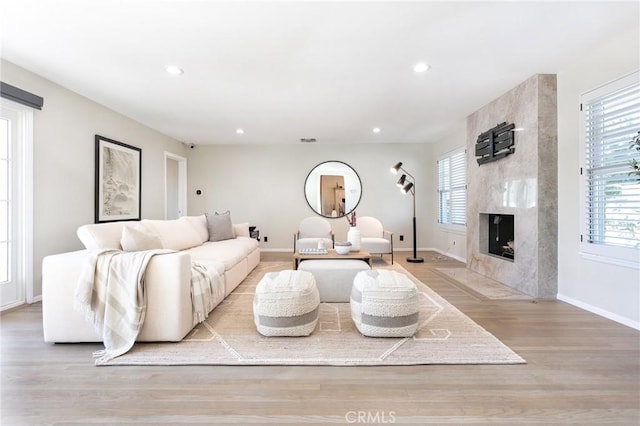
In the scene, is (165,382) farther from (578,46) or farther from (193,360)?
(578,46)

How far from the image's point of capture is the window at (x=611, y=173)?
2.44 meters

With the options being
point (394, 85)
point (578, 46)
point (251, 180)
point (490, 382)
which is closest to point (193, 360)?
point (490, 382)

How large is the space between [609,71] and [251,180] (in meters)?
5.93

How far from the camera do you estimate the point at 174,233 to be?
3701 millimetres

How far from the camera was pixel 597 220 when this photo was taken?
275 cm

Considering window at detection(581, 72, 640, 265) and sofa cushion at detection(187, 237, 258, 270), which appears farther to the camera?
sofa cushion at detection(187, 237, 258, 270)

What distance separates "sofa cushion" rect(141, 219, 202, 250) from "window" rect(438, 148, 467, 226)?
4.54 meters

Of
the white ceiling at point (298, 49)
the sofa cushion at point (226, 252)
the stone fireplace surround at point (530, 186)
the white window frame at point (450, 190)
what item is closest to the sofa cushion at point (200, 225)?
the sofa cushion at point (226, 252)

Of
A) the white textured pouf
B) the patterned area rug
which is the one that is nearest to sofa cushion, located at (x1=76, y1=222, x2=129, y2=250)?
the patterned area rug

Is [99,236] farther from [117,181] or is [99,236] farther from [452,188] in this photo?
[452,188]

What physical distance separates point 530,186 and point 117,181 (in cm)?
558

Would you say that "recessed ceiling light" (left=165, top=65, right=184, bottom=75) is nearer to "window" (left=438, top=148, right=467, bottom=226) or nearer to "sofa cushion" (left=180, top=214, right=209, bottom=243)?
"sofa cushion" (left=180, top=214, right=209, bottom=243)

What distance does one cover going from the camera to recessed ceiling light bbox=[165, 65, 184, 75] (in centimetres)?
297

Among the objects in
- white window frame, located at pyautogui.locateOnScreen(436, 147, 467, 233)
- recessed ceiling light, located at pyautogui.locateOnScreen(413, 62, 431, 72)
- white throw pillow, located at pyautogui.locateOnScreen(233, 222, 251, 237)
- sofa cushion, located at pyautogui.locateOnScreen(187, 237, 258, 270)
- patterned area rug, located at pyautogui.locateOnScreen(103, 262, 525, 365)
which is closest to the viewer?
patterned area rug, located at pyautogui.locateOnScreen(103, 262, 525, 365)
